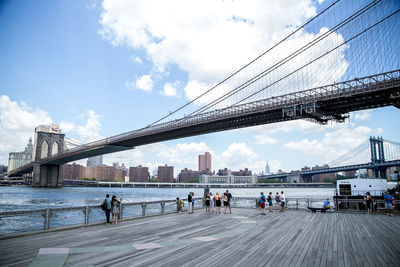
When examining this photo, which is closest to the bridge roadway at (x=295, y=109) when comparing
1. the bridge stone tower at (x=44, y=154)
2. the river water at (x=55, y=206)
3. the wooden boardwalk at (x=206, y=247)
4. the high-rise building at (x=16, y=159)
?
the river water at (x=55, y=206)

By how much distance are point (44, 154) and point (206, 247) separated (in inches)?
5350

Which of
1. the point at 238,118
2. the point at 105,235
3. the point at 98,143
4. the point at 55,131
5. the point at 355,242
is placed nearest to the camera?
the point at 355,242

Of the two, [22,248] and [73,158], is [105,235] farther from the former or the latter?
[73,158]

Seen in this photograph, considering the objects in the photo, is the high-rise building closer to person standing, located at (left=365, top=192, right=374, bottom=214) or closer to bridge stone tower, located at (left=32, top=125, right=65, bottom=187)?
bridge stone tower, located at (left=32, top=125, right=65, bottom=187)

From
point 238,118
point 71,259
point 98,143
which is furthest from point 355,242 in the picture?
point 98,143

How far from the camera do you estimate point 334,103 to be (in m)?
37.9

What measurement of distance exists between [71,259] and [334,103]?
3805cm

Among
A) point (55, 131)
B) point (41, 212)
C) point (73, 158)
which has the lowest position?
point (41, 212)

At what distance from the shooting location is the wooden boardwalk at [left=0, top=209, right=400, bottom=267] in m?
7.25

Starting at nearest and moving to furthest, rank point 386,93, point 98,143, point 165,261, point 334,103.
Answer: point 165,261 → point 386,93 → point 334,103 → point 98,143

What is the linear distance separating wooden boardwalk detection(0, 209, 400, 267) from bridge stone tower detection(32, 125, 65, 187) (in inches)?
4200

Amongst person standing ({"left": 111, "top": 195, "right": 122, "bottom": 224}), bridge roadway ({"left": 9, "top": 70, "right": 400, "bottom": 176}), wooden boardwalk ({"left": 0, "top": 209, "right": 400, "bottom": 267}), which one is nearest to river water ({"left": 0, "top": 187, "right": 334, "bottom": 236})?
person standing ({"left": 111, "top": 195, "right": 122, "bottom": 224})

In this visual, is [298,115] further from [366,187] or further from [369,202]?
[369,202]

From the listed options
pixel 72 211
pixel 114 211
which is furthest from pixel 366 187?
pixel 72 211
